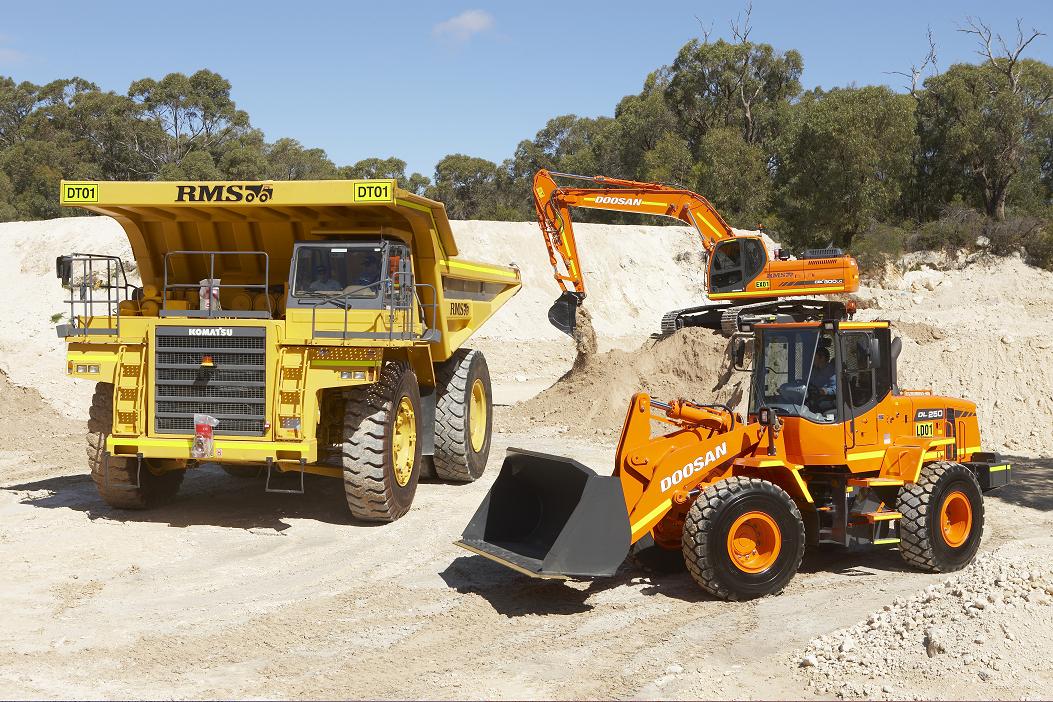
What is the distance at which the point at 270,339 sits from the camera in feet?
30.0

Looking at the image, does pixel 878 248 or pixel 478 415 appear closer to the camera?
pixel 478 415

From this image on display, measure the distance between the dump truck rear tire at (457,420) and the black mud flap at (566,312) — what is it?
6.13 metres

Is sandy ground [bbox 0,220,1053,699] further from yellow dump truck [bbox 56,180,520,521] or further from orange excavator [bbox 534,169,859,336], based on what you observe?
orange excavator [bbox 534,169,859,336]

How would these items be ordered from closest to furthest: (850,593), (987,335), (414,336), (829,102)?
(850,593) < (414,336) < (987,335) < (829,102)

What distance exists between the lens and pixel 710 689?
18.7 feet

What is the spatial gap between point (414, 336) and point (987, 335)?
12398 mm

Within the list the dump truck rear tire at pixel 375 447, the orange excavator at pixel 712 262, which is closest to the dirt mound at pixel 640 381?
the orange excavator at pixel 712 262

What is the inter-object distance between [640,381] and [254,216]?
352 inches

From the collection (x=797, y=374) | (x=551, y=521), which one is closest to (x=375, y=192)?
(x=551, y=521)

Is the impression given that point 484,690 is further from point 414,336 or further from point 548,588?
point 414,336

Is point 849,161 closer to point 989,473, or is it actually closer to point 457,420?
point 457,420

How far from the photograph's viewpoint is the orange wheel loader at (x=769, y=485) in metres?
7.06

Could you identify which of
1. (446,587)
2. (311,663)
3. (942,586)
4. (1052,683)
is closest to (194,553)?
(446,587)

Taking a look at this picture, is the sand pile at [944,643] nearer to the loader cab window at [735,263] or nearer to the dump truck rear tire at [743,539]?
the dump truck rear tire at [743,539]
